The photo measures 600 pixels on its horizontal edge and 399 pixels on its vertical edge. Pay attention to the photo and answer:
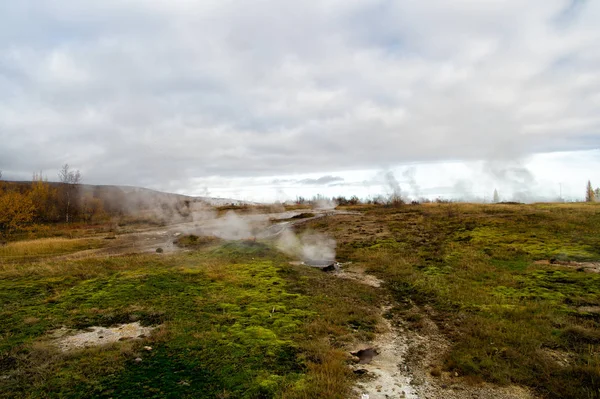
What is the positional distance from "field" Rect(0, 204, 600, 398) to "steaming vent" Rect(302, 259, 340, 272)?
696 millimetres

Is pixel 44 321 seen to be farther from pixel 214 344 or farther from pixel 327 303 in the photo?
pixel 327 303

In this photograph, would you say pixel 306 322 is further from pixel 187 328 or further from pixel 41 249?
pixel 41 249

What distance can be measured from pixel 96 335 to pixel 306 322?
5.76m

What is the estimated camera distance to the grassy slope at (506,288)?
7340 millimetres

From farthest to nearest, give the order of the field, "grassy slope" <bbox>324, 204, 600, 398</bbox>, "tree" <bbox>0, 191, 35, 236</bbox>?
1. "tree" <bbox>0, 191, 35, 236</bbox>
2. "grassy slope" <bbox>324, 204, 600, 398</bbox>
3. the field

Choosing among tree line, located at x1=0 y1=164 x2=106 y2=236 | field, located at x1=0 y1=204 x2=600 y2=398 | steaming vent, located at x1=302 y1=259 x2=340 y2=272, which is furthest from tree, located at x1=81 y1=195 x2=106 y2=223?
steaming vent, located at x1=302 y1=259 x2=340 y2=272

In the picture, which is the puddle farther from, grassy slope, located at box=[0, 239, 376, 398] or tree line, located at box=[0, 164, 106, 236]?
tree line, located at box=[0, 164, 106, 236]

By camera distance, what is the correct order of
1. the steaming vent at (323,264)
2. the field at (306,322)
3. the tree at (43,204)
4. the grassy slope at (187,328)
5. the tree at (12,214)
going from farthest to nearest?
the tree at (43,204), the tree at (12,214), the steaming vent at (323,264), the field at (306,322), the grassy slope at (187,328)

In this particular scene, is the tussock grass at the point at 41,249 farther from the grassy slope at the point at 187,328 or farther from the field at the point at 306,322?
the grassy slope at the point at 187,328

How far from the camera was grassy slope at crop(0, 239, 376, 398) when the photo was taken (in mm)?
6402

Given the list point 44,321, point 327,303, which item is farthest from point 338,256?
point 44,321

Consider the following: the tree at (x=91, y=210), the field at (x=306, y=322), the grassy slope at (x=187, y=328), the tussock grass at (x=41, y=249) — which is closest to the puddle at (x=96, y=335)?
the field at (x=306, y=322)

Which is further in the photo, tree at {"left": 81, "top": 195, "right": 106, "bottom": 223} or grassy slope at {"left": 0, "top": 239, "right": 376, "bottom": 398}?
tree at {"left": 81, "top": 195, "right": 106, "bottom": 223}

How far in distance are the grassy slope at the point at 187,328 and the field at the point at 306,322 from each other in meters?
0.04
